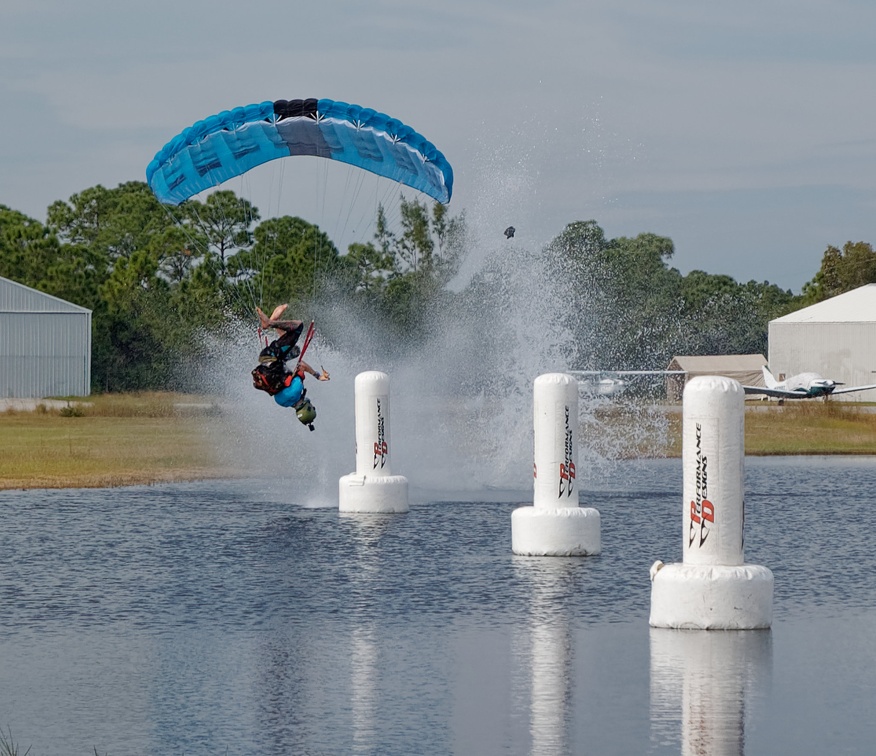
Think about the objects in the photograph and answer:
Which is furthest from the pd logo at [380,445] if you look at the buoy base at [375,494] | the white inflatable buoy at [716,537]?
the white inflatable buoy at [716,537]

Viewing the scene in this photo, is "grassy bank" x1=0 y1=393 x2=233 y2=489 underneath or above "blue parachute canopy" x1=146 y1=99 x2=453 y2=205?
underneath

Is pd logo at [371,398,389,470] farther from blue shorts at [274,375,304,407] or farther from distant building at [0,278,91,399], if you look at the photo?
distant building at [0,278,91,399]

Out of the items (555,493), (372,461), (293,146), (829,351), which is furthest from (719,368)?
(555,493)

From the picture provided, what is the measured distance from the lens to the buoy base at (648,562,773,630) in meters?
14.2

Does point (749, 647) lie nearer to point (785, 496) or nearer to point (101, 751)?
point (101, 751)

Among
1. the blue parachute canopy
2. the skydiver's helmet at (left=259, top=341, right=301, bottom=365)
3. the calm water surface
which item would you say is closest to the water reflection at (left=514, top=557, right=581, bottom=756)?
the calm water surface

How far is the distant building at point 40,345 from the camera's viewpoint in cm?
7425

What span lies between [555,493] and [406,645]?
263 inches

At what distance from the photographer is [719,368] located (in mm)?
97812

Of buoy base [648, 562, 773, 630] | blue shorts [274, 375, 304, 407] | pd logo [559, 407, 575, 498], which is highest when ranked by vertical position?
blue shorts [274, 375, 304, 407]

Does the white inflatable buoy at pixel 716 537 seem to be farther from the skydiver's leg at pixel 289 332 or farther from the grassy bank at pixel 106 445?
the grassy bank at pixel 106 445

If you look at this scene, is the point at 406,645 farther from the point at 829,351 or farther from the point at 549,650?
the point at 829,351

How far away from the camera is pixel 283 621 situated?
14898 millimetres

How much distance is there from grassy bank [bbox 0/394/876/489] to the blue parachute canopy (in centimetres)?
640
